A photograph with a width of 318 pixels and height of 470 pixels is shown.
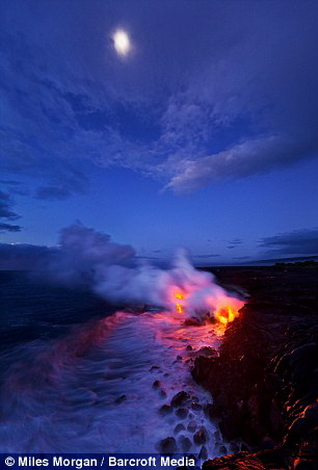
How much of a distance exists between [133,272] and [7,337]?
18.5 metres

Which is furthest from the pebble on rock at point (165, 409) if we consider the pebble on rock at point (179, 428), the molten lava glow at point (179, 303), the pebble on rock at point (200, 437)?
the molten lava glow at point (179, 303)

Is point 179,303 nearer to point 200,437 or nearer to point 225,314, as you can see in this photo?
point 225,314

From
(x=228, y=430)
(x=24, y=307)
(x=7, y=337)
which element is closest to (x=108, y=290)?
(x=24, y=307)

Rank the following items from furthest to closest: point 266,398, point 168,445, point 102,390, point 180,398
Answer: point 102,390 < point 180,398 < point 266,398 < point 168,445

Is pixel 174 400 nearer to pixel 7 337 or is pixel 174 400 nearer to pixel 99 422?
pixel 99 422

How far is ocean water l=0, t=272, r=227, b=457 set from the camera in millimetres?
4688

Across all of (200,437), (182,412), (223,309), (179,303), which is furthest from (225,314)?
(200,437)

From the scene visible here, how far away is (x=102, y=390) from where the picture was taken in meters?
6.85

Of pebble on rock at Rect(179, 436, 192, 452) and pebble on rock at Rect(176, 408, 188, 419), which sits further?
pebble on rock at Rect(176, 408, 188, 419)

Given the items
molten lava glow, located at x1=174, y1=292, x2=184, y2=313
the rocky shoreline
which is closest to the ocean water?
the rocky shoreline

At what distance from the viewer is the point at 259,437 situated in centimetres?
400

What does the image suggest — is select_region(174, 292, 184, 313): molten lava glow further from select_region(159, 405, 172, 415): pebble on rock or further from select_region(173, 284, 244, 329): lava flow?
select_region(159, 405, 172, 415): pebble on rock

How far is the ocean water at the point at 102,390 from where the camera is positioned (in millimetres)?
4688

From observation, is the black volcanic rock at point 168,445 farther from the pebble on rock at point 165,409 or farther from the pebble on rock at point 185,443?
the pebble on rock at point 165,409
